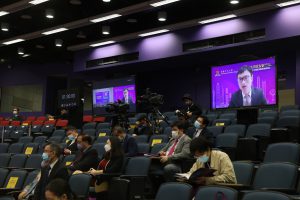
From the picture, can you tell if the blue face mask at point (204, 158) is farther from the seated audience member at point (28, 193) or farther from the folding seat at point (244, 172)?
the seated audience member at point (28, 193)

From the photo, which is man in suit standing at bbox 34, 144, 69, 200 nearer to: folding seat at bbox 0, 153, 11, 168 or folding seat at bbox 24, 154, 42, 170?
folding seat at bbox 24, 154, 42, 170

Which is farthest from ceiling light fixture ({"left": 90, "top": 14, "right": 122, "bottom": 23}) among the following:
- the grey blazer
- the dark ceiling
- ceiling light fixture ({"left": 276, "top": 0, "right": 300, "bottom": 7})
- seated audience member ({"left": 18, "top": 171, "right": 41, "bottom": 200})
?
seated audience member ({"left": 18, "top": 171, "right": 41, "bottom": 200})

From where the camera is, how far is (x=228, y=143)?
21.0ft

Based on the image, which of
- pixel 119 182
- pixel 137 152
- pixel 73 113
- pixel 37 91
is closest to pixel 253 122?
pixel 137 152

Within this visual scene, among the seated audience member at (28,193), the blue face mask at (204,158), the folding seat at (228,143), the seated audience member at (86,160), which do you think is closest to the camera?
the blue face mask at (204,158)


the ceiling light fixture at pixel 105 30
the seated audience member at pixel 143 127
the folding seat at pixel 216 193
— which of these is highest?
the ceiling light fixture at pixel 105 30

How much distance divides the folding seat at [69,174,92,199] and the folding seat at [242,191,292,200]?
2179mm

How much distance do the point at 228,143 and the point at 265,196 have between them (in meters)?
3.29

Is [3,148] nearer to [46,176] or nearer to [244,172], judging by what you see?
[46,176]

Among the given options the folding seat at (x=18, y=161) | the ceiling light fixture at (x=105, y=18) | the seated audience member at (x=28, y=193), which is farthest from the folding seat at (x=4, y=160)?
the ceiling light fixture at (x=105, y=18)

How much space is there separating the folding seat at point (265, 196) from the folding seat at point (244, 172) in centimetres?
124

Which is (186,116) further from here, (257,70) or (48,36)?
(48,36)

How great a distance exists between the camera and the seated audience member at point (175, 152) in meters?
5.46

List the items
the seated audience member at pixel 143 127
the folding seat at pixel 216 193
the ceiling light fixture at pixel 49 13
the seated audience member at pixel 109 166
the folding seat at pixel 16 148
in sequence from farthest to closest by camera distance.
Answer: the ceiling light fixture at pixel 49 13 < the folding seat at pixel 16 148 < the seated audience member at pixel 143 127 < the seated audience member at pixel 109 166 < the folding seat at pixel 216 193
